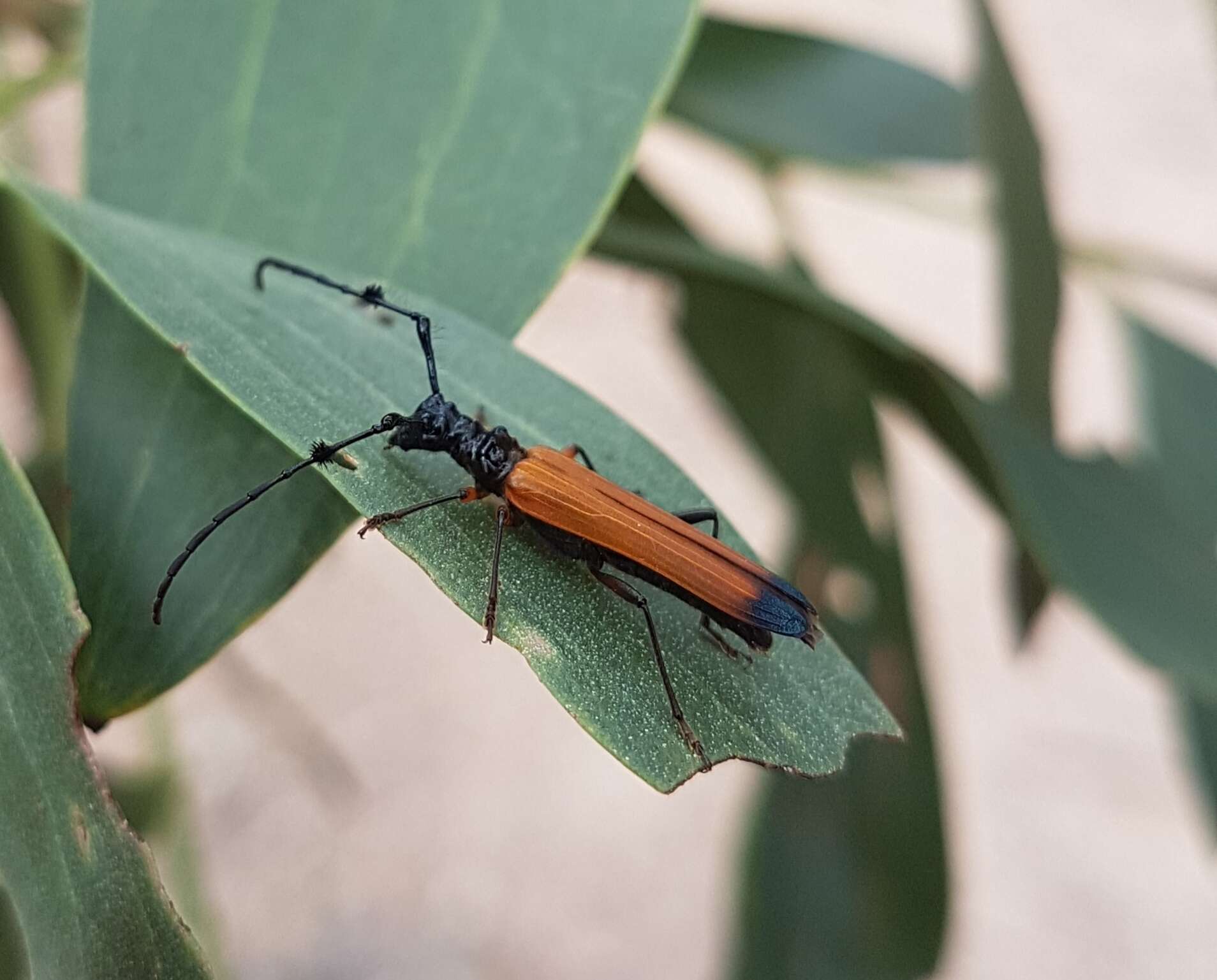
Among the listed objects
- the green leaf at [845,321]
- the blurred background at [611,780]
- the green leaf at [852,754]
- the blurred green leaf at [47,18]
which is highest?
the green leaf at [845,321]

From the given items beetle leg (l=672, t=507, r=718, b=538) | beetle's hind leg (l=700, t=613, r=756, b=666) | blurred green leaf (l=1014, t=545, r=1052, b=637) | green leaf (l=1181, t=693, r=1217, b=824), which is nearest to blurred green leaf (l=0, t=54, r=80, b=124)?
beetle leg (l=672, t=507, r=718, b=538)

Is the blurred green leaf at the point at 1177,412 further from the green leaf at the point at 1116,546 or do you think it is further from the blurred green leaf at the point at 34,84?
the blurred green leaf at the point at 34,84

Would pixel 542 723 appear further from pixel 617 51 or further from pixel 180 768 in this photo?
pixel 617 51

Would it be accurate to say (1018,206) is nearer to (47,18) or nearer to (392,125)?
(392,125)

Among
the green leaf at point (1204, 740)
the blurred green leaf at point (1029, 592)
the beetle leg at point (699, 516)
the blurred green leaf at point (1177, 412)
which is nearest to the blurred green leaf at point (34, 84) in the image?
the beetle leg at point (699, 516)

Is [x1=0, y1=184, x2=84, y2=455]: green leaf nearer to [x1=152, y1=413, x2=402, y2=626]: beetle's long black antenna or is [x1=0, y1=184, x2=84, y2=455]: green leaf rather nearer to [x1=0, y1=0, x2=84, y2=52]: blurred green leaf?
[x1=0, y1=0, x2=84, y2=52]: blurred green leaf
